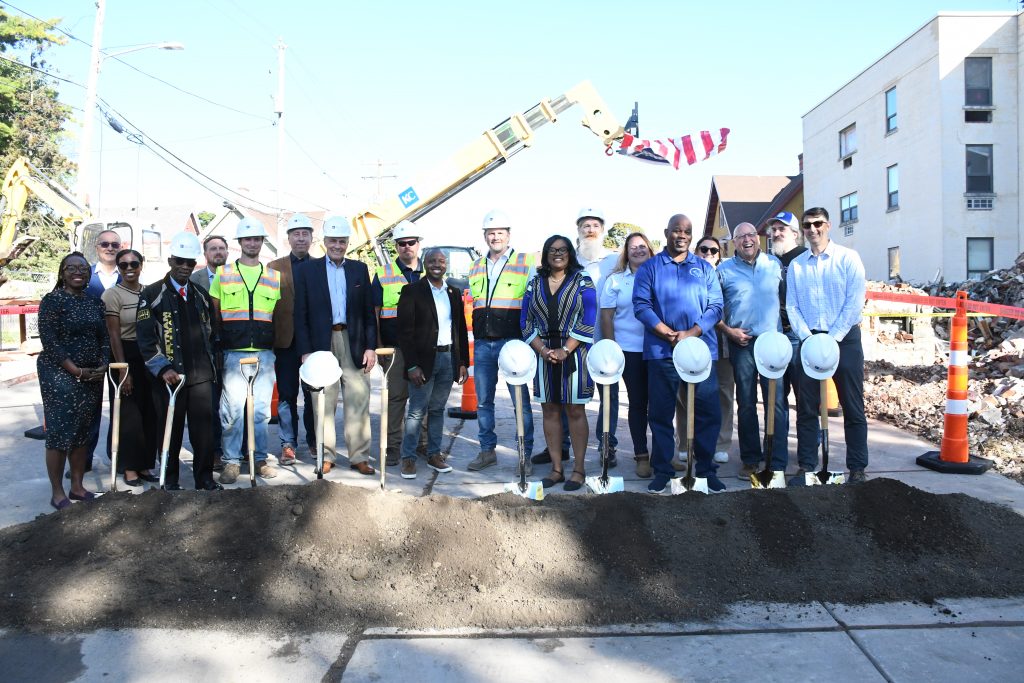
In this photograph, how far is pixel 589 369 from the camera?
18.0 ft

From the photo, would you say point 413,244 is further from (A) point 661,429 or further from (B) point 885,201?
(B) point 885,201

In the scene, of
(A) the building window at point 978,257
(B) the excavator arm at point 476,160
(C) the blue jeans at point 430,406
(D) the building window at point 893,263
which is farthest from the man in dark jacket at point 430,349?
(D) the building window at point 893,263

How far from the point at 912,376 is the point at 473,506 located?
30.6 ft

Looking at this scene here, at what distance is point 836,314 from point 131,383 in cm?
525

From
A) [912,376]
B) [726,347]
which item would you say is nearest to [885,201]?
[912,376]

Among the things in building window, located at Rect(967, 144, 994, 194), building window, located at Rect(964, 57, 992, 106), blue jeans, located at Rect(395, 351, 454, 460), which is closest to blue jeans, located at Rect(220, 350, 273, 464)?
blue jeans, located at Rect(395, 351, 454, 460)

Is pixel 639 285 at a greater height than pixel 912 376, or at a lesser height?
greater

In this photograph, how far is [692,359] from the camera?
16.9ft

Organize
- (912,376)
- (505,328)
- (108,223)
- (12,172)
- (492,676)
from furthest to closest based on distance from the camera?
(12,172), (108,223), (912,376), (505,328), (492,676)

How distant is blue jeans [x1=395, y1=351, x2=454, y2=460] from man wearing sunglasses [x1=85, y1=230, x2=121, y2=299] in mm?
2613

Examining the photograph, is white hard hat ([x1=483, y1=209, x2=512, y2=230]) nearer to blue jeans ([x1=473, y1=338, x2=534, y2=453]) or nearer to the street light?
blue jeans ([x1=473, y1=338, x2=534, y2=453])

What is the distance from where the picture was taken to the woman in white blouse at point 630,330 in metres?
6.09

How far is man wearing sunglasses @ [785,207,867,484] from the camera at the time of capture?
218 inches

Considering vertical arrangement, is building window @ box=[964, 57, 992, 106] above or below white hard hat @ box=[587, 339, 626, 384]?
above
